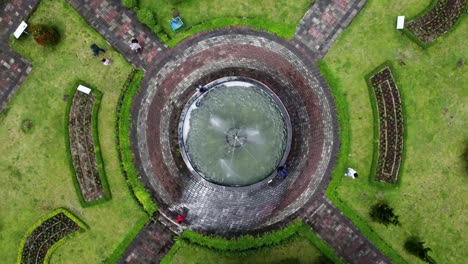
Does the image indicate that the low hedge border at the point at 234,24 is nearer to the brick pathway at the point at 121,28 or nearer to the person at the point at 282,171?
the brick pathway at the point at 121,28

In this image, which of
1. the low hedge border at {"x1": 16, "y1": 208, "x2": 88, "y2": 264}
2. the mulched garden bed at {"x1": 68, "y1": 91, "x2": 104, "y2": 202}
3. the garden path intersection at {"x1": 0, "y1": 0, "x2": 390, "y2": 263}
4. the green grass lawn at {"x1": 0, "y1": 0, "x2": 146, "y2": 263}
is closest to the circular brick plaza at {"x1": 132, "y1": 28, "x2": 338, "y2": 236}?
the garden path intersection at {"x1": 0, "y1": 0, "x2": 390, "y2": 263}

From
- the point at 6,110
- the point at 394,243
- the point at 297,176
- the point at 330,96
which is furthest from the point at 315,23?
the point at 6,110

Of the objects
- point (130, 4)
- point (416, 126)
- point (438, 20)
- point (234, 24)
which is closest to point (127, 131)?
point (130, 4)

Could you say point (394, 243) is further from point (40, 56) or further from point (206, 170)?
point (40, 56)

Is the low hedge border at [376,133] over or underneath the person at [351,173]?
over

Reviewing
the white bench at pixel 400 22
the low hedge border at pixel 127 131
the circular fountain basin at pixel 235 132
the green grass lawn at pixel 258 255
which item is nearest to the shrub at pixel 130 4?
the low hedge border at pixel 127 131

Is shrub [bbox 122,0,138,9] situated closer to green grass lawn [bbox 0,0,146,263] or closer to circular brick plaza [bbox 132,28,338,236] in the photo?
green grass lawn [bbox 0,0,146,263]
